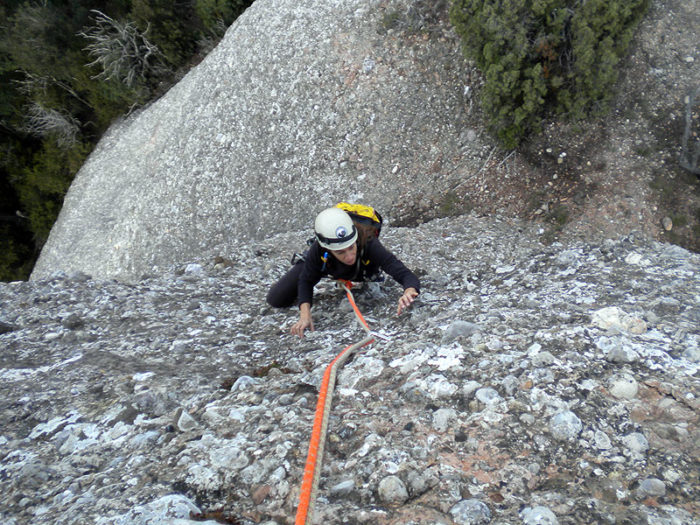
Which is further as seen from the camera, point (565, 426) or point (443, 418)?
point (443, 418)

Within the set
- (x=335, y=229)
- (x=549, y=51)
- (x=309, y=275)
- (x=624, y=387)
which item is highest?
(x=549, y=51)

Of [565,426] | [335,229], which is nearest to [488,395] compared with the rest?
[565,426]

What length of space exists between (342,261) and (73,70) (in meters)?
17.4

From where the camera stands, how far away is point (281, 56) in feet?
35.1

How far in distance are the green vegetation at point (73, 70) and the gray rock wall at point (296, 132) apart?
337 cm

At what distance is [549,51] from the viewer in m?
6.95

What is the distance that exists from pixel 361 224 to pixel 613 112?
5.24 m

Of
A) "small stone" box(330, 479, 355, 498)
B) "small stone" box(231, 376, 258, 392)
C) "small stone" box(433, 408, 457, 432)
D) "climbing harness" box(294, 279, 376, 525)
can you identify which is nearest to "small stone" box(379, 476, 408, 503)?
"small stone" box(330, 479, 355, 498)

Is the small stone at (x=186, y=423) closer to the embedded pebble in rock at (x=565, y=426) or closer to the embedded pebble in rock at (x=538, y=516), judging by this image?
the embedded pebble in rock at (x=538, y=516)

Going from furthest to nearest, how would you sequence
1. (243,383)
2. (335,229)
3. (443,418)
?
1. (335,229)
2. (243,383)
3. (443,418)

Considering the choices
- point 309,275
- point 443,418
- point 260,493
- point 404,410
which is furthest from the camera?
point 309,275

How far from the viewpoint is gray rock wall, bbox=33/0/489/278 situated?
8711 mm

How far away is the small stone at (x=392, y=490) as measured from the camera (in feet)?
8.17

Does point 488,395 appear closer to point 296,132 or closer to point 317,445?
point 317,445
